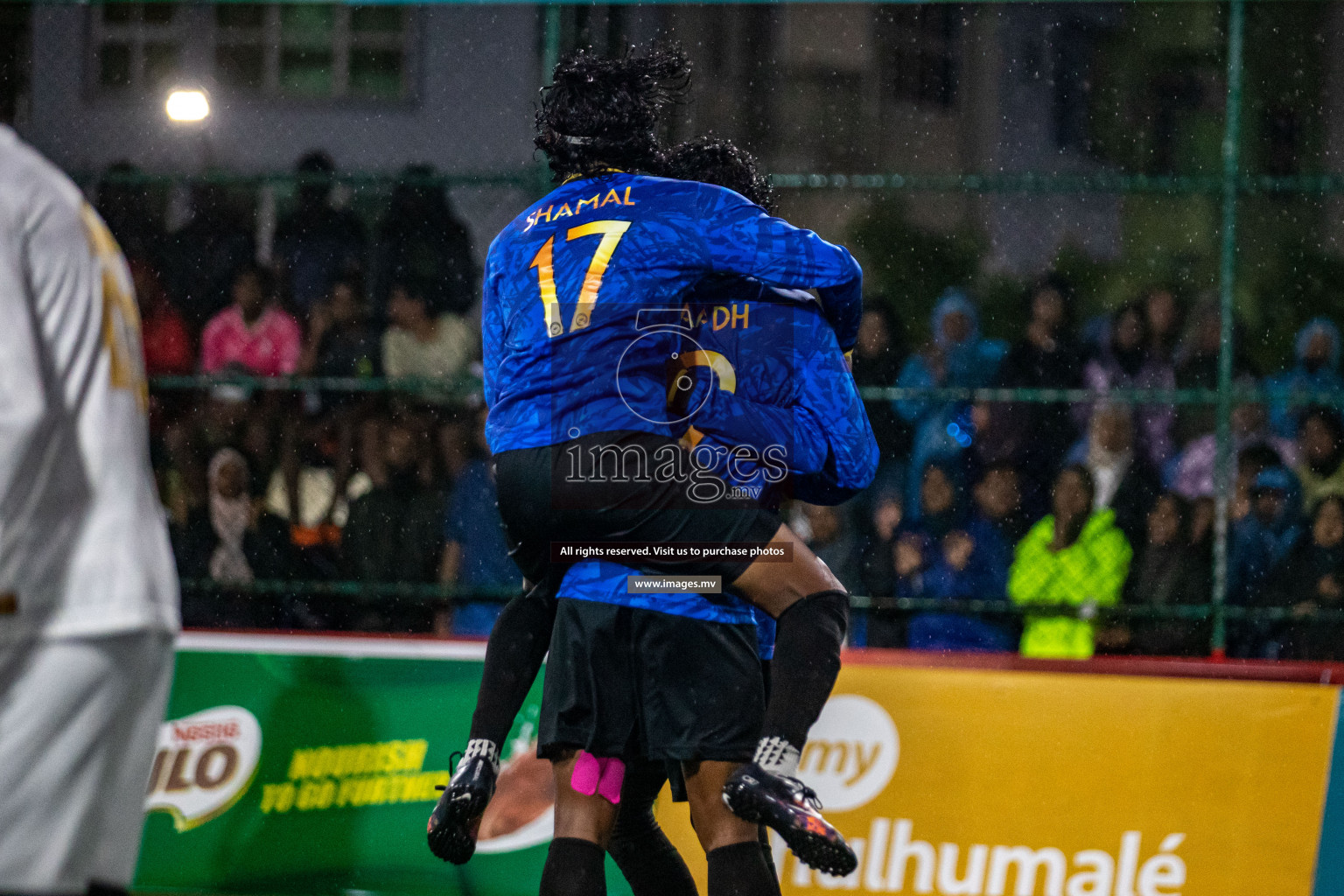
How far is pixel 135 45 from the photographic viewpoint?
6.84 m

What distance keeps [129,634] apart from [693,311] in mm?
1947

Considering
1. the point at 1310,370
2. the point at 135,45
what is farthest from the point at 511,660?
the point at 135,45

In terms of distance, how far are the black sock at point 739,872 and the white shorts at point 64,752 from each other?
1.45m

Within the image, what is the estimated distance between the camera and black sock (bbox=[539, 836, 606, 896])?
3141mm

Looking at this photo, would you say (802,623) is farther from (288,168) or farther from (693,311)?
(288,168)

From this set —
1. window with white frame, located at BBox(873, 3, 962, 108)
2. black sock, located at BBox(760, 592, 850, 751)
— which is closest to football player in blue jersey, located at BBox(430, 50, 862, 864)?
black sock, located at BBox(760, 592, 850, 751)

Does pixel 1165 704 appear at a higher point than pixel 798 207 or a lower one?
lower

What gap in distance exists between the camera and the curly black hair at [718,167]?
385cm

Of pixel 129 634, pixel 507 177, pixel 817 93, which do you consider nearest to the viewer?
pixel 129 634

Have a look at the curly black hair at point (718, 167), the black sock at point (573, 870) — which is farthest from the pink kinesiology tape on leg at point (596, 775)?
the curly black hair at point (718, 167)

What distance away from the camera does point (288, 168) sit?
6.05 meters

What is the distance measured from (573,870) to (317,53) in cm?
527

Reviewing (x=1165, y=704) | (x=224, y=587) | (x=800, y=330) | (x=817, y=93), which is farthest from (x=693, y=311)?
(x=817, y=93)

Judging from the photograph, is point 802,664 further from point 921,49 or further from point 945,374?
point 921,49
